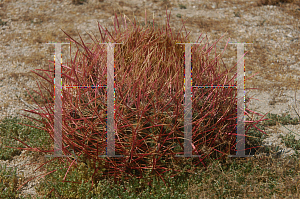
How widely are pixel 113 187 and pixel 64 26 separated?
21.9 ft

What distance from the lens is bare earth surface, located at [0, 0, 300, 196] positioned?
21.2ft

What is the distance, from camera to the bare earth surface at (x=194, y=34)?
6477mm

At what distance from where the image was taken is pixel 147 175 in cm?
369

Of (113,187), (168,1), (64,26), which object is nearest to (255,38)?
(168,1)

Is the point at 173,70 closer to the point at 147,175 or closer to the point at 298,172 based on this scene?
the point at 147,175
